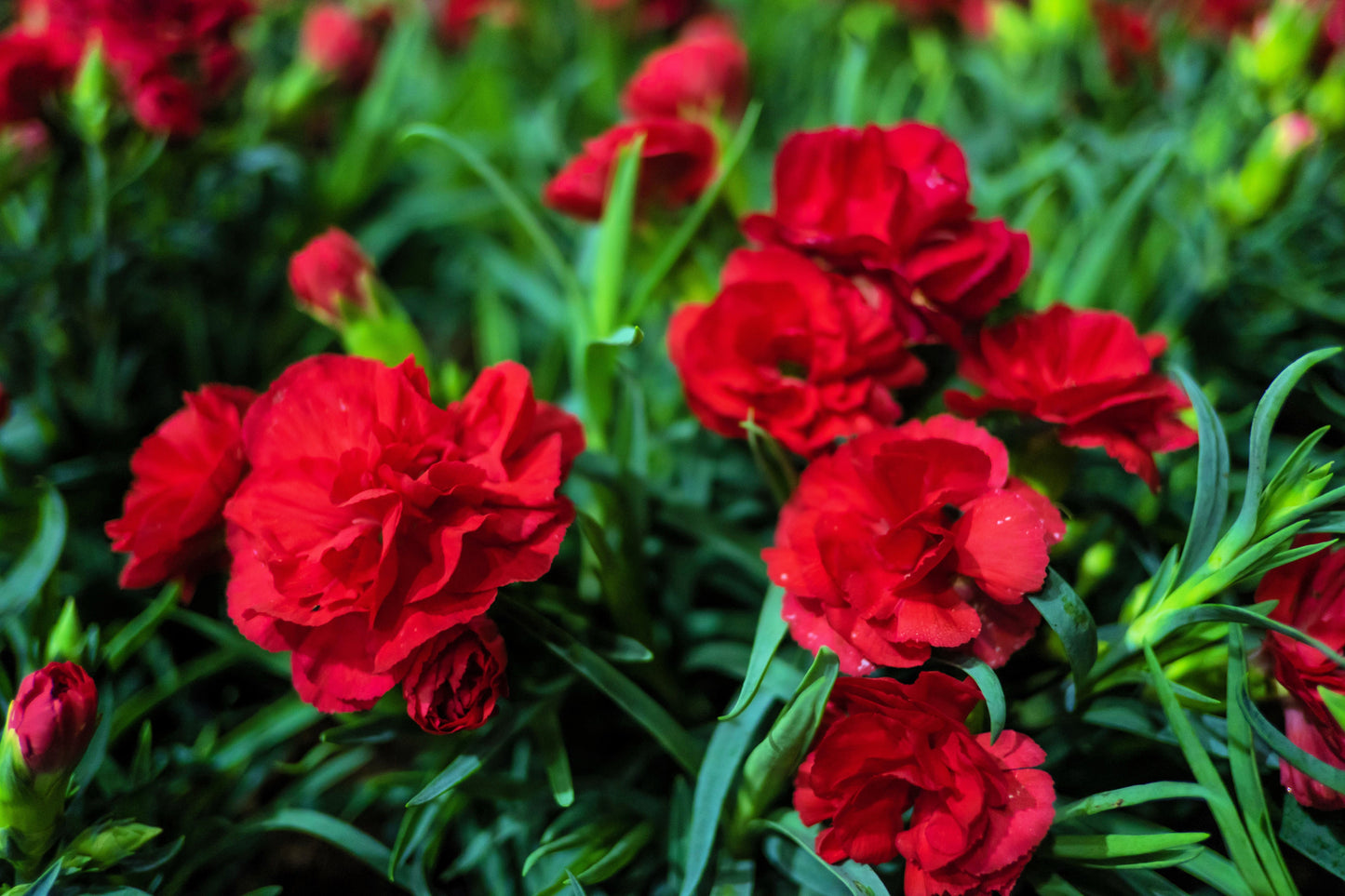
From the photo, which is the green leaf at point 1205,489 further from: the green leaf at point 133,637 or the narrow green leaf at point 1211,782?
the green leaf at point 133,637

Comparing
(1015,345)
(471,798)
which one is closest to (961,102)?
(1015,345)

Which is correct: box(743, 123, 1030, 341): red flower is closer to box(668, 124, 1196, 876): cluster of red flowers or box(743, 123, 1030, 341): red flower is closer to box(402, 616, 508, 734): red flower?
box(668, 124, 1196, 876): cluster of red flowers

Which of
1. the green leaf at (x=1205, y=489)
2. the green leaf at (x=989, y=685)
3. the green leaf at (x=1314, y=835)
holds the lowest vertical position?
the green leaf at (x=1314, y=835)

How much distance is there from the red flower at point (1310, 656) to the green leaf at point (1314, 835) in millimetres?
17

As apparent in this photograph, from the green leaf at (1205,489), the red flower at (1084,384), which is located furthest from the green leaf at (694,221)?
the green leaf at (1205,489)

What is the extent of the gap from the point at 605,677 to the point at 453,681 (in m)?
0.11

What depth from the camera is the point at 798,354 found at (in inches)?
20.3

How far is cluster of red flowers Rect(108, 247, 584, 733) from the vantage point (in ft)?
1.36

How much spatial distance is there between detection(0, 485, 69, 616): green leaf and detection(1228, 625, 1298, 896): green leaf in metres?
→ 0.70

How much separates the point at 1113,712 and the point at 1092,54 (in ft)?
2.76

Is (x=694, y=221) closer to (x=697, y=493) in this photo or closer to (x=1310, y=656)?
(x=697, y=493)

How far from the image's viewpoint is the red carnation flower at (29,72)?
0.68 m

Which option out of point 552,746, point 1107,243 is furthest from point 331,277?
point 1107,243

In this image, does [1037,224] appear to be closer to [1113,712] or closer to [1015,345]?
[1015,345]
